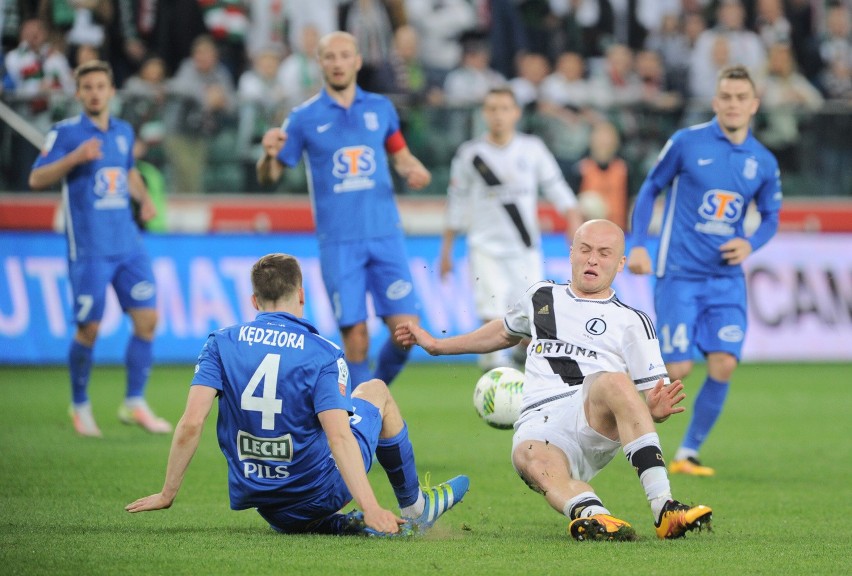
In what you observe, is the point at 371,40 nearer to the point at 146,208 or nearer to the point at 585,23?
the point at 585,23

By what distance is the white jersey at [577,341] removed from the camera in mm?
6105

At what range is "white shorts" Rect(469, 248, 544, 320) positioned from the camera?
12.7 meters

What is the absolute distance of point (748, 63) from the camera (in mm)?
17641

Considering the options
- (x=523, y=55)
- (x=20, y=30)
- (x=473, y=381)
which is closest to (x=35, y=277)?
(x=20, y=30)

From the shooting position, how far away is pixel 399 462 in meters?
6.10

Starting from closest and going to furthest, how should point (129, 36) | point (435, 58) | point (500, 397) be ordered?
point (500, 397) → point (129, 36) → point (435, 58)

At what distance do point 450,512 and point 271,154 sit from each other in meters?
2.93

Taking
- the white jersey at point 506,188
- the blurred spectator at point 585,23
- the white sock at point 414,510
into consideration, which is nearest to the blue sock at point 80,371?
the white jersey at point 506,188

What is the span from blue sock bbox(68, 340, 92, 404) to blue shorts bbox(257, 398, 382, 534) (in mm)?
4490

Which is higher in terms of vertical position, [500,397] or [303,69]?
[303,69]

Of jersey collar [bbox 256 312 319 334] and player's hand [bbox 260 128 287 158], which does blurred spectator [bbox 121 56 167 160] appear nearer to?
player's hand [bbox 260 128 287 158]

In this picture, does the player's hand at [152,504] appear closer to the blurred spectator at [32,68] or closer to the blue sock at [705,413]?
the blue sock at [705,413]

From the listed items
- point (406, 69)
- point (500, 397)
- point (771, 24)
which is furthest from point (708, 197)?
point (771, 24)

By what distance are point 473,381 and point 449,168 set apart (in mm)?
3129
